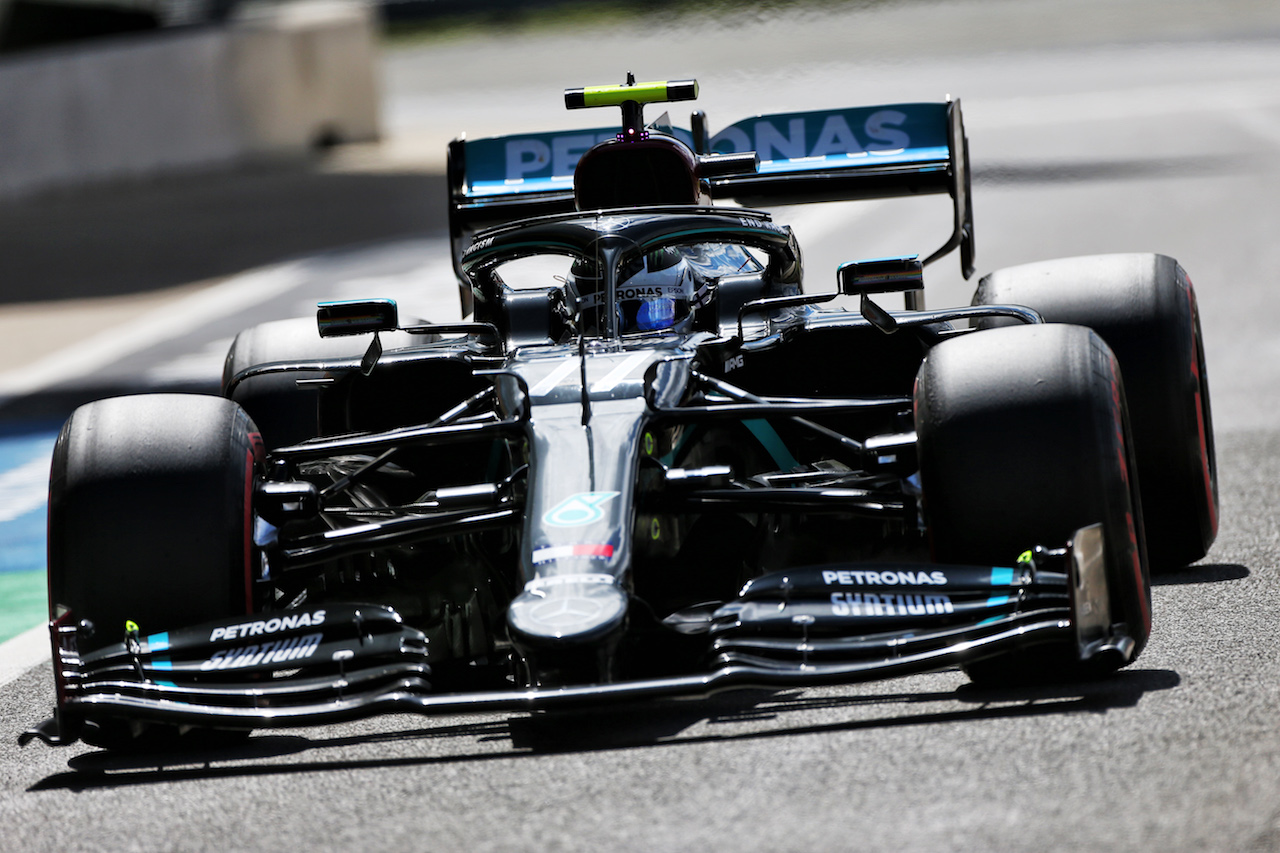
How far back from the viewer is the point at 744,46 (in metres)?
13.3

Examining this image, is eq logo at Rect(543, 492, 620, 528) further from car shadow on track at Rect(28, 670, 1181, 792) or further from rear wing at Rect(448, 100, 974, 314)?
rear wing at Rect(448, 100, 974, 314)

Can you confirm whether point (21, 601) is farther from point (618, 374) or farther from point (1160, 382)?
point (1160, 382)

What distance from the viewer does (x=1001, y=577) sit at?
15.4 feet

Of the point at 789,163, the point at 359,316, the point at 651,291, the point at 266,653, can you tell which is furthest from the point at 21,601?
the point at 789,163

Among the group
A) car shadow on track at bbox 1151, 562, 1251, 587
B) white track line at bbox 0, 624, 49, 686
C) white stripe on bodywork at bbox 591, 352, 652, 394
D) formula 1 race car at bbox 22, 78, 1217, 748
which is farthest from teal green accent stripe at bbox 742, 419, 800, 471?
white track line at bbox 0, 624, 49, 686

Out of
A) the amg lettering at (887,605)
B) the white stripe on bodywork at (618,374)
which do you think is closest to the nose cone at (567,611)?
the amg lettering at (887,605)

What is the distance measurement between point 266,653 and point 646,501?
1062 millimetres

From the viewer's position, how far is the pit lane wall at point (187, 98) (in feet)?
70.7

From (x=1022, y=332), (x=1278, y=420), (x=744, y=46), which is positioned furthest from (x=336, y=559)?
(x=744, y=46)

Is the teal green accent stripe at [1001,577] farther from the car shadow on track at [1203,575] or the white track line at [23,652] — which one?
the white track line at [23,652]

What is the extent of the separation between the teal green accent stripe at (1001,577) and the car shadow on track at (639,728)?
294 millimetres

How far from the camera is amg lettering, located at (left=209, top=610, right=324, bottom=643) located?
4875 mm

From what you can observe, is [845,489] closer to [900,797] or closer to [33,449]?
[900,797]

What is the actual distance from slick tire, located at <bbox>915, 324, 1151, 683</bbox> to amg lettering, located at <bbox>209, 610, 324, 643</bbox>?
5.29 ft
